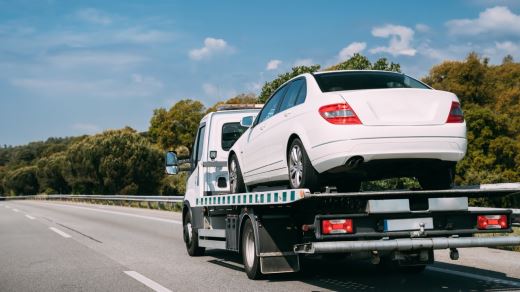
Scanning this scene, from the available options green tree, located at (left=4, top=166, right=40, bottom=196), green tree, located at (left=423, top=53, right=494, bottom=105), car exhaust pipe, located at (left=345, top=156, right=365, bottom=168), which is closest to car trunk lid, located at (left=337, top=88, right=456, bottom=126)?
car exhaust pipe, located at (left=345, top=156, right=365, bottom=168)

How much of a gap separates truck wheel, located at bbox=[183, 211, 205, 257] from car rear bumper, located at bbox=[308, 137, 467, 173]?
196 inches

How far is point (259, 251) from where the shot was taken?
25.6 ft

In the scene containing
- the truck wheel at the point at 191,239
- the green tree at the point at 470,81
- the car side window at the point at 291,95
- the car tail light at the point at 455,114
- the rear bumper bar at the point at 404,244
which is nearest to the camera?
the rear bumper bar at the point at 404,244

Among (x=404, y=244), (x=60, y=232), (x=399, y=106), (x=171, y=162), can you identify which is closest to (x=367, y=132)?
(x=399, y=106)

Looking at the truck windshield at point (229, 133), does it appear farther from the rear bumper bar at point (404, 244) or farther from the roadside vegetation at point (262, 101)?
the roadside vegetation at point (262, 101)

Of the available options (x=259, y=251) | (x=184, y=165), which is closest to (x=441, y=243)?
(x=259, y=251)

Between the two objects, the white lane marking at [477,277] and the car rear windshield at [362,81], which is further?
the white lane marking at [477,277]

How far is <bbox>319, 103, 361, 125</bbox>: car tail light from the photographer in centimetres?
651

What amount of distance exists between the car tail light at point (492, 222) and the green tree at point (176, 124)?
3428 inches

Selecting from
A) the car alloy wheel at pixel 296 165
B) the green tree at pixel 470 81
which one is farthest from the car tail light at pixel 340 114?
the green tree at pixel 470 81

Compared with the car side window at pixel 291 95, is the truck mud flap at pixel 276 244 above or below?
below

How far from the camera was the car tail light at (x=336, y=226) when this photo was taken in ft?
21.0

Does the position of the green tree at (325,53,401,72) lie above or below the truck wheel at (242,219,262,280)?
above

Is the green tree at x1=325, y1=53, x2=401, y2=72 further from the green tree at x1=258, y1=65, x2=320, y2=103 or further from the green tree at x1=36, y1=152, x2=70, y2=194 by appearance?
the green tree at x1=36, y1=152, x2=70, y2=194
